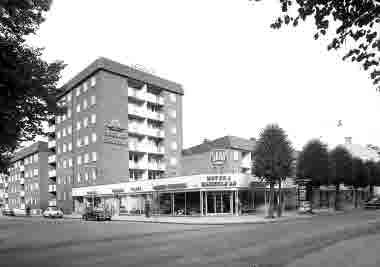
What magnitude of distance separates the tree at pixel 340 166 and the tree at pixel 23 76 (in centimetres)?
4276

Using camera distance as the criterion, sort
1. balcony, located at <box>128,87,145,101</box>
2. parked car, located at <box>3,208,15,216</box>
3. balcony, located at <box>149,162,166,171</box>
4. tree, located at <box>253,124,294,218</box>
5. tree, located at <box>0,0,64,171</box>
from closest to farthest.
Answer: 1. tree, located at <box>0,0,64,171</box>
2. tree, located at <box>253,124,294,218</box>
3. balcony, located at <box>128,87,145,101</box>
4. balcony, located at <box>149,162,166,171</box>
5. parked car, located at <box>3,208,15,216</box>

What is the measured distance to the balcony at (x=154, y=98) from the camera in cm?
6170

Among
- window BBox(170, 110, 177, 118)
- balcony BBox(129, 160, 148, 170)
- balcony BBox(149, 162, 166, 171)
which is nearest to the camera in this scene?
balcony BBox(129, 160, 148, 170)

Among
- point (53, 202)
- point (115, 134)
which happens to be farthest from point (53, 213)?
point (53, 202)

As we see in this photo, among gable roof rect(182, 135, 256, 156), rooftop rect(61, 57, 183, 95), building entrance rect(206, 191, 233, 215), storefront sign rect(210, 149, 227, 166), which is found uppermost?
rooftop rect(61, 57, 183, 95)

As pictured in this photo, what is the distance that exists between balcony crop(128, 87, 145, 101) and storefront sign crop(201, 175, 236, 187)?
25.0 m

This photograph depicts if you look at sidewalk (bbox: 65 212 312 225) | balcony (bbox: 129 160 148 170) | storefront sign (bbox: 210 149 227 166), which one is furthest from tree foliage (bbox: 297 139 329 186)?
balcony (bbox: 129 160 148 170)

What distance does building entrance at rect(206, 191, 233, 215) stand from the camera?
3928 centimetres

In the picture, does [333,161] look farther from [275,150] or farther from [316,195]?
[275,150]

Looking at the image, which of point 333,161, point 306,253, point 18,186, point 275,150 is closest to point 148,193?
point 275,150

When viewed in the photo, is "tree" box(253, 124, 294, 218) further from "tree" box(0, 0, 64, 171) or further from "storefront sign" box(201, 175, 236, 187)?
"tree" box(0, 0, 64, 171)

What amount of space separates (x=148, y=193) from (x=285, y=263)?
36.8 metres

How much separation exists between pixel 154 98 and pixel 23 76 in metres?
51.2

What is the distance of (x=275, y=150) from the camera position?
37.4 meters
